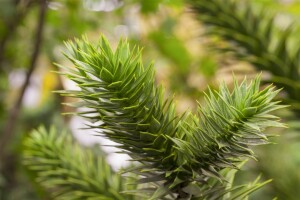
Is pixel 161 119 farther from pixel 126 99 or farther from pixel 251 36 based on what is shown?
pixel 251 36

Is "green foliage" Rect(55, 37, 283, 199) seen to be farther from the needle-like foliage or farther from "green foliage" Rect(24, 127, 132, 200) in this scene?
the needle-like foliage

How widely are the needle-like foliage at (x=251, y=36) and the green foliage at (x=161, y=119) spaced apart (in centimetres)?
26

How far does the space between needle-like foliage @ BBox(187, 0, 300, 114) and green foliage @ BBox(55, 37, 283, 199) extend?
26 centimetres

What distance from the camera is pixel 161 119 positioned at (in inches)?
15.2

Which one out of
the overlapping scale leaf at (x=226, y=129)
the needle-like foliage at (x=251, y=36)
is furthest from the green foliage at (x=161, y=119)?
the needle-like foliage at (x=251, y=36)

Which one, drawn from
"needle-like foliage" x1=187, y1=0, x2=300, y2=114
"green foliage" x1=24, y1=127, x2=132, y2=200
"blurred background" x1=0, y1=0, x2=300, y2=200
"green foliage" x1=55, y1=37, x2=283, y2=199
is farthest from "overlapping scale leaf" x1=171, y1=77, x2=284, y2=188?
"blurred background" x1=0, y1=0, x2=300, y2=200

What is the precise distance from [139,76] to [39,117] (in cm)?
87

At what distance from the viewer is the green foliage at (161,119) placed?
13.7 inches

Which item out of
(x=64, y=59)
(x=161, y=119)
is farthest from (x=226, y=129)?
(x=64, y=59)

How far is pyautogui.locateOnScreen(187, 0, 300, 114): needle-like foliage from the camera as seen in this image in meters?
0.62

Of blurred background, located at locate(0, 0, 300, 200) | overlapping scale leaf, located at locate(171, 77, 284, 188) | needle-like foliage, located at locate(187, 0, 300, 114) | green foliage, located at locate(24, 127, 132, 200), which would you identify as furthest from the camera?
blurred background, located at locate(0, 0, 300, 200)

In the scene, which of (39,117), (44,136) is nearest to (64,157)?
(44,136)

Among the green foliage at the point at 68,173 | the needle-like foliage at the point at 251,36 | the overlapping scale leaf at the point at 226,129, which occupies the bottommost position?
the green foliage at the point at 68,173

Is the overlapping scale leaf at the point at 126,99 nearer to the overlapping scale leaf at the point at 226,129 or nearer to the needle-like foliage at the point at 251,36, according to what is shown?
the overlapping scale leaf at the point at 226,129
